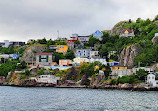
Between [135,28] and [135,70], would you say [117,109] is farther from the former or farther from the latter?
[135,28]

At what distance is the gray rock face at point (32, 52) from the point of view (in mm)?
114950

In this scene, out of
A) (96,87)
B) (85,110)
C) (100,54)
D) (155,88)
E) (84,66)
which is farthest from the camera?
(100,54)

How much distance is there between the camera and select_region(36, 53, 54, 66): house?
108688 millimetres

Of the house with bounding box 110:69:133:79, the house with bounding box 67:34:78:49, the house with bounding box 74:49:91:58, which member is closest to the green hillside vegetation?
the house with bounding box 74:49:91:58

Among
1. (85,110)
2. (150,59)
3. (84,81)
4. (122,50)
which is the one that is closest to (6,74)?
(84,81)

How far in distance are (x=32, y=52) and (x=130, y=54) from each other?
38582 millimetres

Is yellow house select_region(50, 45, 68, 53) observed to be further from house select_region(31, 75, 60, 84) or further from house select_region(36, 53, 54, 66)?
house select_region(31, 75, 60, 84)

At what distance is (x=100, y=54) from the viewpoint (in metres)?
110

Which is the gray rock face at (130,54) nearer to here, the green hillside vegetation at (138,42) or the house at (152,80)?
the green hillside vegetation at (138,42)

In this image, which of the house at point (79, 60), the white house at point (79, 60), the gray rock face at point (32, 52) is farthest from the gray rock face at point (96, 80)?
the gray rock face at point (32, 52)

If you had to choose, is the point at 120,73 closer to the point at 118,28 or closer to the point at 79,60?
the point at 79,60

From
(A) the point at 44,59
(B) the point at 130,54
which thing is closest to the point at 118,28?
(B) the point at 130,54

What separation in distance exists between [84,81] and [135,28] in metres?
43.9

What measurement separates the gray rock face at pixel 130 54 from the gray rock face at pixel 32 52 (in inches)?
1331
